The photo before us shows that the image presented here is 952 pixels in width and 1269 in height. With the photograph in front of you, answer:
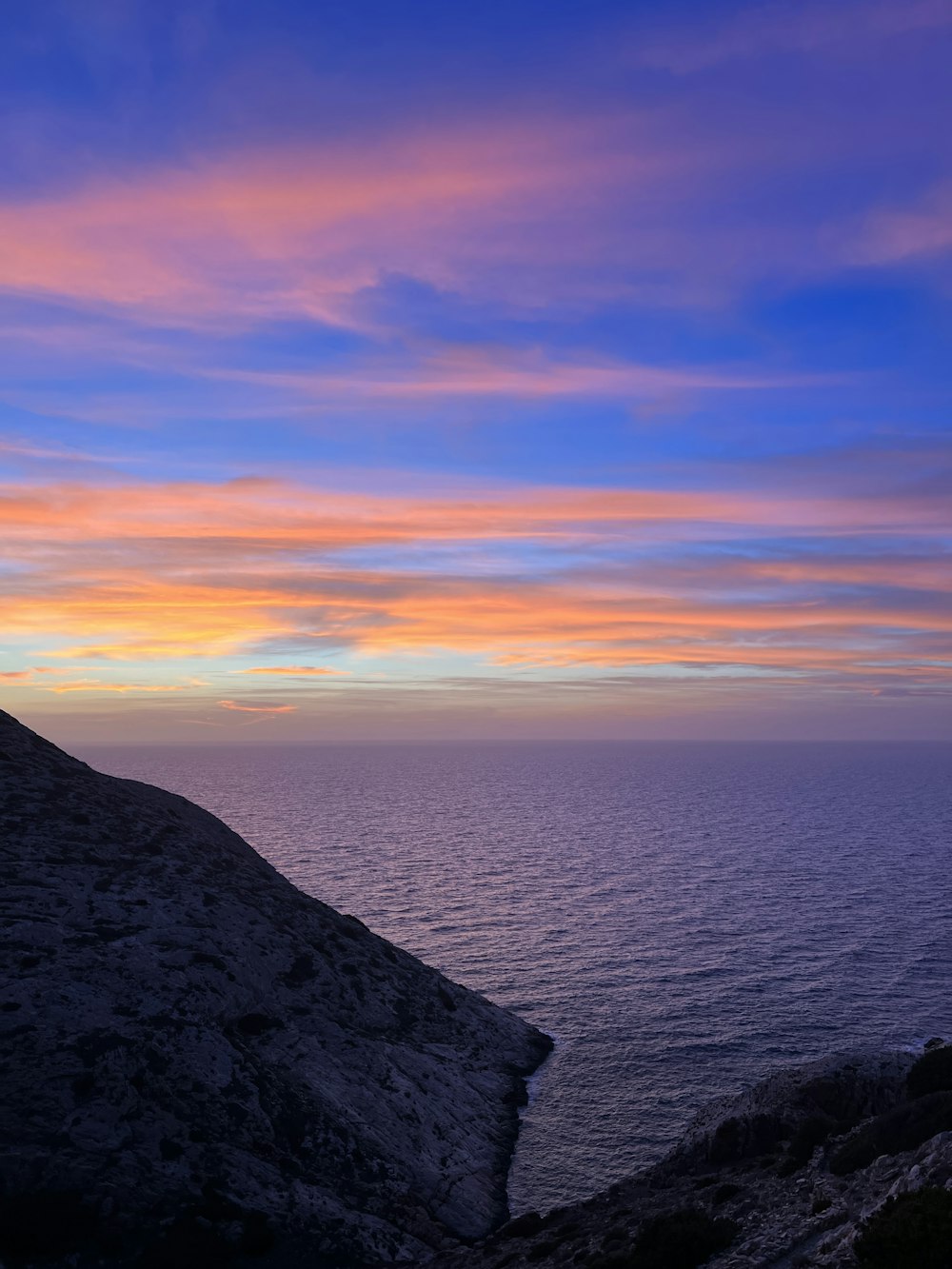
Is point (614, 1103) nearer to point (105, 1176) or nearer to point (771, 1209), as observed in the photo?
point (771, 1209)

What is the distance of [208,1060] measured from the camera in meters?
42.2

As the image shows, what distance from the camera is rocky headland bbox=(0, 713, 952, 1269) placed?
32.0 m

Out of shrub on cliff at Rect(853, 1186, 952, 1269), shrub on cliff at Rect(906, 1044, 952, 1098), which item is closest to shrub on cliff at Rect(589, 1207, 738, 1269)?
shrub on cliff at Rect(853, 1186, 952, 1269)

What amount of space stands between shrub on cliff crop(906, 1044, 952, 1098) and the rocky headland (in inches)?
5.7

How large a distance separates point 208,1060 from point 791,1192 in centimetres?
2920

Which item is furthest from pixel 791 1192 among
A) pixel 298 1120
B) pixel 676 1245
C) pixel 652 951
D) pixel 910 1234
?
pixel 652 951

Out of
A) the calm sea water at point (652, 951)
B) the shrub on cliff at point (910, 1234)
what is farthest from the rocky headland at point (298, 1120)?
the calm sea water at point (652, 951)

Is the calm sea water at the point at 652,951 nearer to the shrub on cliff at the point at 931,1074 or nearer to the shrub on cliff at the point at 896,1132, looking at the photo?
the shrub on cliff at the point at 931,1074

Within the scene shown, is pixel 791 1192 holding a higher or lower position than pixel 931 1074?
lower

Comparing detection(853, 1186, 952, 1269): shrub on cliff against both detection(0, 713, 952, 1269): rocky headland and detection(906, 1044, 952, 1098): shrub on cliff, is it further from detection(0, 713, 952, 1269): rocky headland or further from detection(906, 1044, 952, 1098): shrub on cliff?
detection(906, 1044, 952, 1098): shrub on cliff

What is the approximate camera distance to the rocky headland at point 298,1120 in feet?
105

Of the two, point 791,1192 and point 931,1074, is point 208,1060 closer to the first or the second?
point 791,1192

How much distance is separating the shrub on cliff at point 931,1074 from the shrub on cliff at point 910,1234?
65.1 feet

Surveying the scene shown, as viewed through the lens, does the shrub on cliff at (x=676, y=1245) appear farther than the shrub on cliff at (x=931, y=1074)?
No
